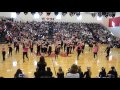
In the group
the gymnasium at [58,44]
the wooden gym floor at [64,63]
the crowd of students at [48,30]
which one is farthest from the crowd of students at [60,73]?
the crowd of students at [48,30]

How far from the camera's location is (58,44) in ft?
63.6

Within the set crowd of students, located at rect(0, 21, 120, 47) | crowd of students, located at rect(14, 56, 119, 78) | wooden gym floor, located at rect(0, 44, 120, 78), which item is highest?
crowd of students, located at rect(0, 21, 120, 47)

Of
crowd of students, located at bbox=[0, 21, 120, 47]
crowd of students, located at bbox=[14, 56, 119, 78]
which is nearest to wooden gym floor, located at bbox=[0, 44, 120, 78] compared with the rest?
crowd of students, located at bbox=[14, 56, 119, 78]

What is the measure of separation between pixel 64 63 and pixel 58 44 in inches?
32.1

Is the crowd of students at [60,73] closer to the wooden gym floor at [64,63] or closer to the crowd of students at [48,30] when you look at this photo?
the wooden gym floor at [64,63]

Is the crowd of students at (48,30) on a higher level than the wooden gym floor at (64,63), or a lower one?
higher

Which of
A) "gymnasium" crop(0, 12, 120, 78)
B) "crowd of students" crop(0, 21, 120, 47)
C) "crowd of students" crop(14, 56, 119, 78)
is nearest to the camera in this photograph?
"crowd of students" crop(14, 56, 119, 78)

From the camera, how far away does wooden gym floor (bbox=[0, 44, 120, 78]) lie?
18.8 m

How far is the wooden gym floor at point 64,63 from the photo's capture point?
18812mm

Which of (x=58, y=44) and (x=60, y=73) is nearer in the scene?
(x=60, y=73)

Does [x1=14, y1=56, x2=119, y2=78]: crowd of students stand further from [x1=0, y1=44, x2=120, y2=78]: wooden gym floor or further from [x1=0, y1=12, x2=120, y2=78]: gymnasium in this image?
[x1=0, y1=44, x2=120, y2=78]: wooden gym floor

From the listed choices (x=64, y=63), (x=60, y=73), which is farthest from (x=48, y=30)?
(x=60, y=73)

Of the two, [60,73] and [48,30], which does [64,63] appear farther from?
[48,30]
